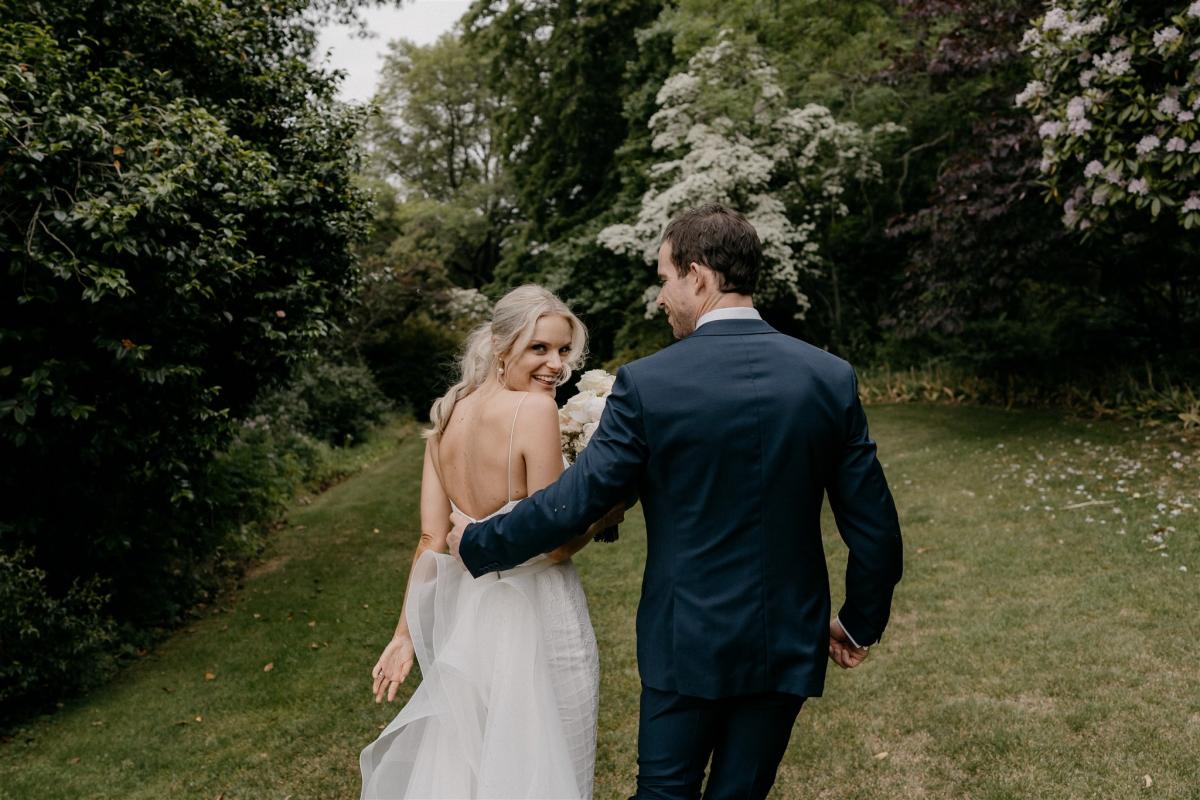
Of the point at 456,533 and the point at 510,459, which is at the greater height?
the point at 510,459

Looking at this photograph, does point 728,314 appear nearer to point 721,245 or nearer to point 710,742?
point 721,245

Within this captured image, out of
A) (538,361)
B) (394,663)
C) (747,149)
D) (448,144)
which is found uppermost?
(448,144)

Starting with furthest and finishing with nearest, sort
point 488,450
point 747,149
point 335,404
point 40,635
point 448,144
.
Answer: point 448,144 < point 335,404 < point 747,149 < point 40,635 < point 488,450

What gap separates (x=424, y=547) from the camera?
2.75 m

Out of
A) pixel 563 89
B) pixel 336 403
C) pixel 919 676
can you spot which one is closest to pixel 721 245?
pixel 919 676

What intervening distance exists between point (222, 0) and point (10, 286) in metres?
3.58

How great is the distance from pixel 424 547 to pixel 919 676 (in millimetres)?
3202

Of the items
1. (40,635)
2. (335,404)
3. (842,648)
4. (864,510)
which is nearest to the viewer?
(864,510)

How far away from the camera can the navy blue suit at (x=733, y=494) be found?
6.72ft

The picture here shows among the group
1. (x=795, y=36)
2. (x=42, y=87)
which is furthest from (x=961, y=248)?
(x=42, y=87)

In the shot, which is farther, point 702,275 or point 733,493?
point 702,275

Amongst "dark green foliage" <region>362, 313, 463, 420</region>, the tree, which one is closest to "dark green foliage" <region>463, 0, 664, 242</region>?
"dark green foliage" <region>362, 313, 463, 420</region>

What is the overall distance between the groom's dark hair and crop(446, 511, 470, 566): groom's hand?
0.99m

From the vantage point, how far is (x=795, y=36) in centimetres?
1543
